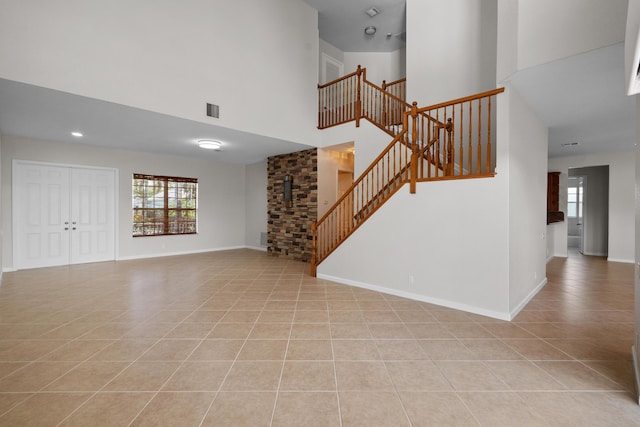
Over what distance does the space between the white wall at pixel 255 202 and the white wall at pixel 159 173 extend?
22 centimetres

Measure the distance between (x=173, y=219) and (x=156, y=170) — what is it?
1432mm

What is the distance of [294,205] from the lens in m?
7.02

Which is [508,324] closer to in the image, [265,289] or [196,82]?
[265,289]

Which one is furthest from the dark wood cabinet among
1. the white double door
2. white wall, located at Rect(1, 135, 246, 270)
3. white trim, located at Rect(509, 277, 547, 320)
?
the white double door

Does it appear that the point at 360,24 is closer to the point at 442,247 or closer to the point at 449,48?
the point at 449,48

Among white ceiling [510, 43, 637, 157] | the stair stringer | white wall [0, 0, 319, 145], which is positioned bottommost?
the stair stringer

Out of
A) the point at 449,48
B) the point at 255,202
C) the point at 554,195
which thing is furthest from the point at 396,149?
the point at 554,195

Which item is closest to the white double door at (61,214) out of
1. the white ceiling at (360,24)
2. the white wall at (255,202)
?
the white wall at (255,202)

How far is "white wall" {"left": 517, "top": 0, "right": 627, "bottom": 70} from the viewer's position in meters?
2.40

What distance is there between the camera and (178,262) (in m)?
6.77

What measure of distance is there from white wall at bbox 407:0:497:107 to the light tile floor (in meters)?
4.10

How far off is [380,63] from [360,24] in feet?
4.81

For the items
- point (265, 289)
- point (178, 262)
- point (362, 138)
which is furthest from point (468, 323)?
point (178, 262)

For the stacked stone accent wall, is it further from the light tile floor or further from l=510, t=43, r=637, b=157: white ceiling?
l=510, t=43, r=637, b=157: white ceiling
